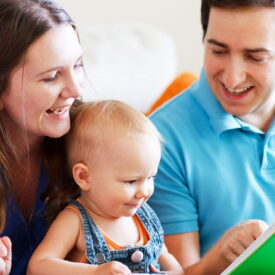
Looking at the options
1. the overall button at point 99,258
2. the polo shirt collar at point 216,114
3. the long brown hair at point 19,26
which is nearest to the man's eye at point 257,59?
the polo shirt collar at point 216,114

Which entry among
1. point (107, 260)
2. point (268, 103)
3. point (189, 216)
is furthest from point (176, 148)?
point (107, 260)

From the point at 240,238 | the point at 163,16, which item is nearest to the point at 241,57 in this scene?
the point at 240,238

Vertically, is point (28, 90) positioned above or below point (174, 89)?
above

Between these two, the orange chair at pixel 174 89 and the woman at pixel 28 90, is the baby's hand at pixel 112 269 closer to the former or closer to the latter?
the woman at pixel 28 90

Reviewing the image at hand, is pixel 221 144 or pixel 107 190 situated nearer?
pixel 107 190

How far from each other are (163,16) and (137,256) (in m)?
1.62

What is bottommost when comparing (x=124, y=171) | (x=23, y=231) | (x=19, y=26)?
(x=23, y=231)

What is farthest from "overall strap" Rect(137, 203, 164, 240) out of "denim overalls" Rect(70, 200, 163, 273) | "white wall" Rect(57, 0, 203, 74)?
"white wall" Rect(57, 0, 203, 74)

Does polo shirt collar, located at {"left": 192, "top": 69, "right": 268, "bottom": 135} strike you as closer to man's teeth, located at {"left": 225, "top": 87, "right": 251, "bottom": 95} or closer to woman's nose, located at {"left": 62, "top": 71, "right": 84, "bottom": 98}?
man's teeth, located at {"left": 225, "top": 87, "right": 251, "bottom": 95}

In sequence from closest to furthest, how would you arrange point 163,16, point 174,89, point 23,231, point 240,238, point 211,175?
point 240,238, point 23,231, point 211,175, point 174,89, point 163,16

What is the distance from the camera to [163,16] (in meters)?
2.78

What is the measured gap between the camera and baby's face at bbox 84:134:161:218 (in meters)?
1.30

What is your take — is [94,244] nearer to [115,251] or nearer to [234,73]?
[115,251]

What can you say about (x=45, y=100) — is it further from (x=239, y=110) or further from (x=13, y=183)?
(x=239, y=110)
